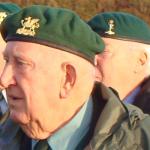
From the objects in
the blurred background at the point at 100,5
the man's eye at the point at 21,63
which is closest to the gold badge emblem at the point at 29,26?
the man's eye at the point at 21,63

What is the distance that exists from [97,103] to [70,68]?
0.21 meters

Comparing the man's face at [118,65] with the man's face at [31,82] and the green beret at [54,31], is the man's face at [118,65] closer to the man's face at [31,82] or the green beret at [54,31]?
the green beret at [54,31]

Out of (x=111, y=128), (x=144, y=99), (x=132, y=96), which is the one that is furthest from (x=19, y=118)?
(x=132, y=96)

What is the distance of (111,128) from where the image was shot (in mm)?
2553

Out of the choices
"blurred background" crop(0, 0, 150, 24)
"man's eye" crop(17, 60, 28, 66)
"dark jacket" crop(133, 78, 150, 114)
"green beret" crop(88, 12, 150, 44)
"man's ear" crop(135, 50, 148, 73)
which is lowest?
"blurred background" crop(0, 0, 150, 24)

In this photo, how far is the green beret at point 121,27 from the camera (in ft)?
13.9

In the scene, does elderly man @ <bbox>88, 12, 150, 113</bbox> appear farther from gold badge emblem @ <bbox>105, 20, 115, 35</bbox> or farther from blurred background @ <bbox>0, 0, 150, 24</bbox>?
blurred background @ <bbox>0, 0, 150, 24</bbox>

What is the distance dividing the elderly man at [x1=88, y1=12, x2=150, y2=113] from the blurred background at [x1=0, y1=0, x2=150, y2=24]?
1632 cm

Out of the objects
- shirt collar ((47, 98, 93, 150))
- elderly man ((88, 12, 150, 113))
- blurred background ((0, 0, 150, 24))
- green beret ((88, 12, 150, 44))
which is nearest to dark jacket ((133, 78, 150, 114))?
elderly man ((88, 12, 150, 113))

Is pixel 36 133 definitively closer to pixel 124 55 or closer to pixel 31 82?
pixel 31 82

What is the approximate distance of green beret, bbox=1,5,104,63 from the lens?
2.60 meters

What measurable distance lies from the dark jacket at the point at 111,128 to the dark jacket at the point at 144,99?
1.03m

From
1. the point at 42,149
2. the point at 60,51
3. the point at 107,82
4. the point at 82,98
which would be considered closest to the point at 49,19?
the point at 60,51

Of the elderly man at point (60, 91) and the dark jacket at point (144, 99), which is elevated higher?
the elderly man at point (60, 91)
